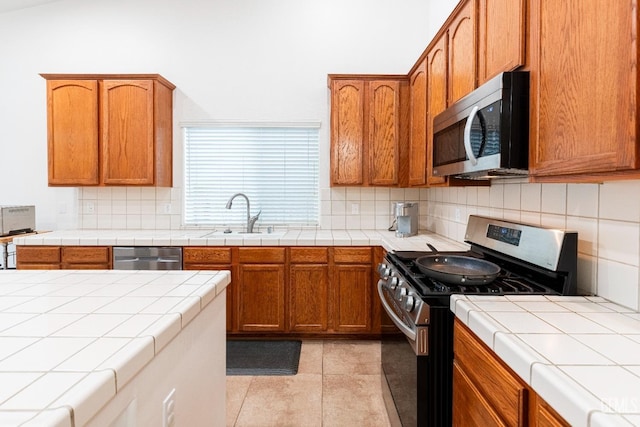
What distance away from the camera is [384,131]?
134 inches

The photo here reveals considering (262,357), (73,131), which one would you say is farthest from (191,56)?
(262,357)

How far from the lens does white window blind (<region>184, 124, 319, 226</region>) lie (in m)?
3.78

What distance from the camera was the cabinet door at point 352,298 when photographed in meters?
3.14

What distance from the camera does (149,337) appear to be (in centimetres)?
89

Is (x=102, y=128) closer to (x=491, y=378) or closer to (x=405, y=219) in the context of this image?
(x=405, y=219)

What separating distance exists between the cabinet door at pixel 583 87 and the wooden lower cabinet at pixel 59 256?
10.4 ft

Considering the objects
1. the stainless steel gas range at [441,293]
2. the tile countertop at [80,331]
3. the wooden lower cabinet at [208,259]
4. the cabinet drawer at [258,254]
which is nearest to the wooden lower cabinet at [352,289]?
the cabinet drawer at [258,254]

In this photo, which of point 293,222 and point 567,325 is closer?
point 567,325

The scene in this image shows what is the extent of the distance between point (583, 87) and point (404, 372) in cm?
131

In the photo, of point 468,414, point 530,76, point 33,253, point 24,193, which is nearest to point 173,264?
point 33,253

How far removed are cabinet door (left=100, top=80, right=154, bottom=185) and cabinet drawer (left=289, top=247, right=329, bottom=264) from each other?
1.51 meters

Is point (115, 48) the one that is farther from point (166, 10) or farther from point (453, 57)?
point (453, 57)

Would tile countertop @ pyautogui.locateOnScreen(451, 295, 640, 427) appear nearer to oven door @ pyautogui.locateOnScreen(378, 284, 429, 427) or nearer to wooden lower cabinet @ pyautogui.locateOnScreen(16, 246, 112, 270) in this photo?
oven door @ pyautogui.locateOnScreen(378, 284, 429, 427)

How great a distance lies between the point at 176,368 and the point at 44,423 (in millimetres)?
546
